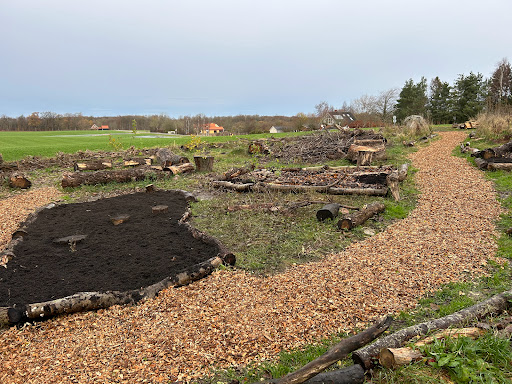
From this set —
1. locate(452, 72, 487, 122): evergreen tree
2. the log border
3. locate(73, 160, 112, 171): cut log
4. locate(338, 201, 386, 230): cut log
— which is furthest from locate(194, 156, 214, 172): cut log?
locate(452, 72, 487, 122): evergreen tree

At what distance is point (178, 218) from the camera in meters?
8.08

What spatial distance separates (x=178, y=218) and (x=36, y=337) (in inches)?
170

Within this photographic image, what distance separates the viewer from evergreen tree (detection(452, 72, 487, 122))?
3788 centimetres

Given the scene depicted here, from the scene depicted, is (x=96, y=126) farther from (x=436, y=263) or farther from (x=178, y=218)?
(x=436, y=263)

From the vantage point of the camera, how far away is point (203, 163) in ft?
48.3

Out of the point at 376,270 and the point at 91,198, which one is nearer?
the point at 376,270

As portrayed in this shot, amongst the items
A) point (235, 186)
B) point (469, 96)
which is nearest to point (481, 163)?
Result: point (235, 186)

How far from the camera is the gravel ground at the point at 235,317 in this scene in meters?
3.46

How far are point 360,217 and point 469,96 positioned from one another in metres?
39.9

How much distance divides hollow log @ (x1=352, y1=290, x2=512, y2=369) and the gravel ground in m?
0.75

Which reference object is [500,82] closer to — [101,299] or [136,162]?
[136,162]

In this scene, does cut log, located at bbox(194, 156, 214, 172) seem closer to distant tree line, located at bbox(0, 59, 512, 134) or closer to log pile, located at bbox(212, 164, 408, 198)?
log pile, located at bbox(212, 164, 408, 198)

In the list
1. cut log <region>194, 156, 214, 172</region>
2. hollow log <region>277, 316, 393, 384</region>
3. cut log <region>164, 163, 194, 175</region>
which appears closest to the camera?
hollow log <region>277, 316, 393, 384</region>

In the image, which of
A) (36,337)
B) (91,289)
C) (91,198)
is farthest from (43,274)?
(91,198)
